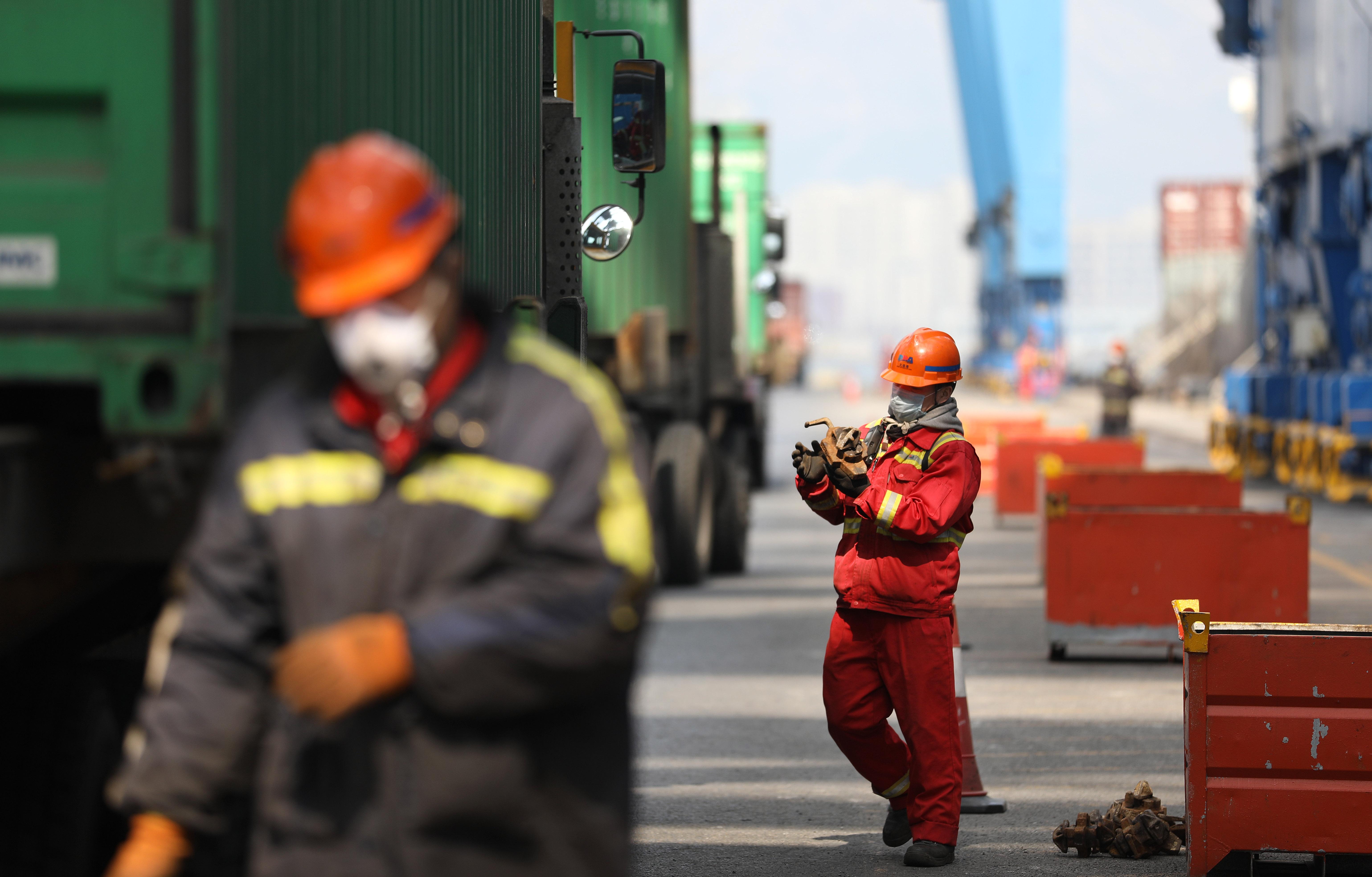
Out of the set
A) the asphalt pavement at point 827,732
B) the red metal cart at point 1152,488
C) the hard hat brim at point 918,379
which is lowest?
the asphalt pavement at point 827,732

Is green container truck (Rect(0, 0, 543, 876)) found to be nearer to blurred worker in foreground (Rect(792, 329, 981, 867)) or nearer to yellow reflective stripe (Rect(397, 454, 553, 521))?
yellow reflective stripe (Rect(397, 454, 553, 521))

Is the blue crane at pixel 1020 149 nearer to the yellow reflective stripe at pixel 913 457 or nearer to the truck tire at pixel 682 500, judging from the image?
the truck tire at pixel 682 500

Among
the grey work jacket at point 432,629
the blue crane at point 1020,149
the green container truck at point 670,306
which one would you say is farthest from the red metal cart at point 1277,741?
the blue crane at point 1020,149

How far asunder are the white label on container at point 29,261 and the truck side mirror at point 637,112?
14.3 feet

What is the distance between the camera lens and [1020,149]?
53906mm

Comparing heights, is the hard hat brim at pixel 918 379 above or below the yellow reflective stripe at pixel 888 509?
above

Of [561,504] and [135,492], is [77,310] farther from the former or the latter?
[561,504]

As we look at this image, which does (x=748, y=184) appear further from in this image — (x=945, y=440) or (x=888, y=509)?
(x=888, y=509)

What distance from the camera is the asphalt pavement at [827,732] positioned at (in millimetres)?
6508

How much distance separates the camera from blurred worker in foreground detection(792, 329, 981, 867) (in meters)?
6.14

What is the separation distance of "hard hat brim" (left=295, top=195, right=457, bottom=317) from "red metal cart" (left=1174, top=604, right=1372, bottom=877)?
3.67 m

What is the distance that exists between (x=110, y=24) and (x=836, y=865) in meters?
3.83

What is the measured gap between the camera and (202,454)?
12.0 feet

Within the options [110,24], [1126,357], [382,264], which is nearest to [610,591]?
[382,264]
